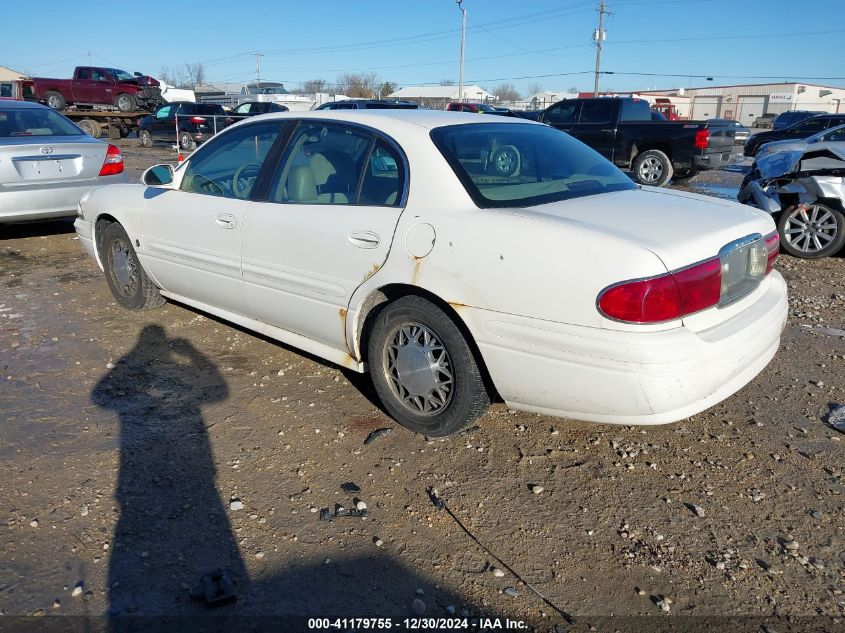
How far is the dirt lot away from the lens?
2.29 metres

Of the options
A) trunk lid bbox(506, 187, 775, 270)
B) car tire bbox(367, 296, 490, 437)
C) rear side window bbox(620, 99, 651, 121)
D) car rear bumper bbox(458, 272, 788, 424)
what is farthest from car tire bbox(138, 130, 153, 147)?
car rear bumper bbox(458, 272, 788, 424)

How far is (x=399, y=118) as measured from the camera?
3.53 metres

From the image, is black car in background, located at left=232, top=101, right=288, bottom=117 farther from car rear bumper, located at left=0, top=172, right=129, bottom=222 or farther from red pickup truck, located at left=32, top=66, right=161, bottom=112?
car rear bumper, located at left=0, top=172, right=129, bottom=222

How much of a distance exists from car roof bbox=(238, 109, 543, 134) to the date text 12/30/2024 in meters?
2.28

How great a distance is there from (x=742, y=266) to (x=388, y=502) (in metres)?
1.87

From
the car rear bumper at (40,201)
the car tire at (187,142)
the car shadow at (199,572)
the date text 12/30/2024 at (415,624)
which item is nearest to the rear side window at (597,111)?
the car rear bumper at (40,201)

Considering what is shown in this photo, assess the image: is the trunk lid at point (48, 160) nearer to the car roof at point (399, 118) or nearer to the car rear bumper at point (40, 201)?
the car rear bumper at point (40, 201)

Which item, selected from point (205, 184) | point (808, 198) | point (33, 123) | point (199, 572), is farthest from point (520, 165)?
point (33, 123)

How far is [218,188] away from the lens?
427cm

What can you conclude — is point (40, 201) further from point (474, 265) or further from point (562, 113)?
point (562, 113)

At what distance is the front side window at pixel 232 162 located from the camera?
4.05 m

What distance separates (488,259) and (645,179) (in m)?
11.7

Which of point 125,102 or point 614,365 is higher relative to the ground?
point 125,102

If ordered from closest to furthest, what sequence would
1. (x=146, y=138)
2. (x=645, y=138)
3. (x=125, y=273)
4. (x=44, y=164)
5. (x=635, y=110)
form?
(x=125, y=273)
(x=44, y=164)
(x=645, y=138)
(x=635, y=110)
(x=146, y=138)
